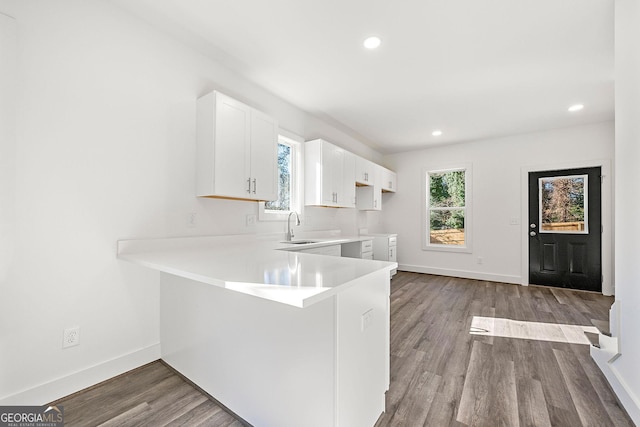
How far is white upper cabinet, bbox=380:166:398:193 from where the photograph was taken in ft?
17.5

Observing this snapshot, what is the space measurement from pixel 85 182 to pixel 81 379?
1.28m

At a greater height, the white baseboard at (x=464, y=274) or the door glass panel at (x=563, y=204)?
the door glass panel at (x=563, y=204)

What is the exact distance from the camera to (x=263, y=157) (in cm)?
277

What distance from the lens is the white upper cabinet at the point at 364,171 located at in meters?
4.58

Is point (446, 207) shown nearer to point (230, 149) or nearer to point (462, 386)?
point (462, 386)

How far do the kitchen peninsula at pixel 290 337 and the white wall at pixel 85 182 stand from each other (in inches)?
13.7

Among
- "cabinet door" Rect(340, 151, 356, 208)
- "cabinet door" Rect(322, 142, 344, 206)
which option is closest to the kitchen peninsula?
"cabinet door" Rect(322, 142, 344, 206)

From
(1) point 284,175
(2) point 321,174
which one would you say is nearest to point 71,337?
(1) point 284,175

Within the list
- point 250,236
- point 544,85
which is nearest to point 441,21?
point 544,85

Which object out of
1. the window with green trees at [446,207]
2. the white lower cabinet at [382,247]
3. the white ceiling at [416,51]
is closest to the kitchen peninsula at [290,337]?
the white ceiling at [416,51]

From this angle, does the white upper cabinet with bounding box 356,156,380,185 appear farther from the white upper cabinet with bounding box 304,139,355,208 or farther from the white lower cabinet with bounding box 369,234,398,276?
the white lower cabinet with bounding box 369,234,398,276

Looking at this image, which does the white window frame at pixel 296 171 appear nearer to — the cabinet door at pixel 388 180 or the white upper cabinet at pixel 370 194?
the white upper cabinet at pixel 370 194

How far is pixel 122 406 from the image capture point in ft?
5.34

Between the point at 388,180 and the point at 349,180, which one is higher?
the point at 388,180
